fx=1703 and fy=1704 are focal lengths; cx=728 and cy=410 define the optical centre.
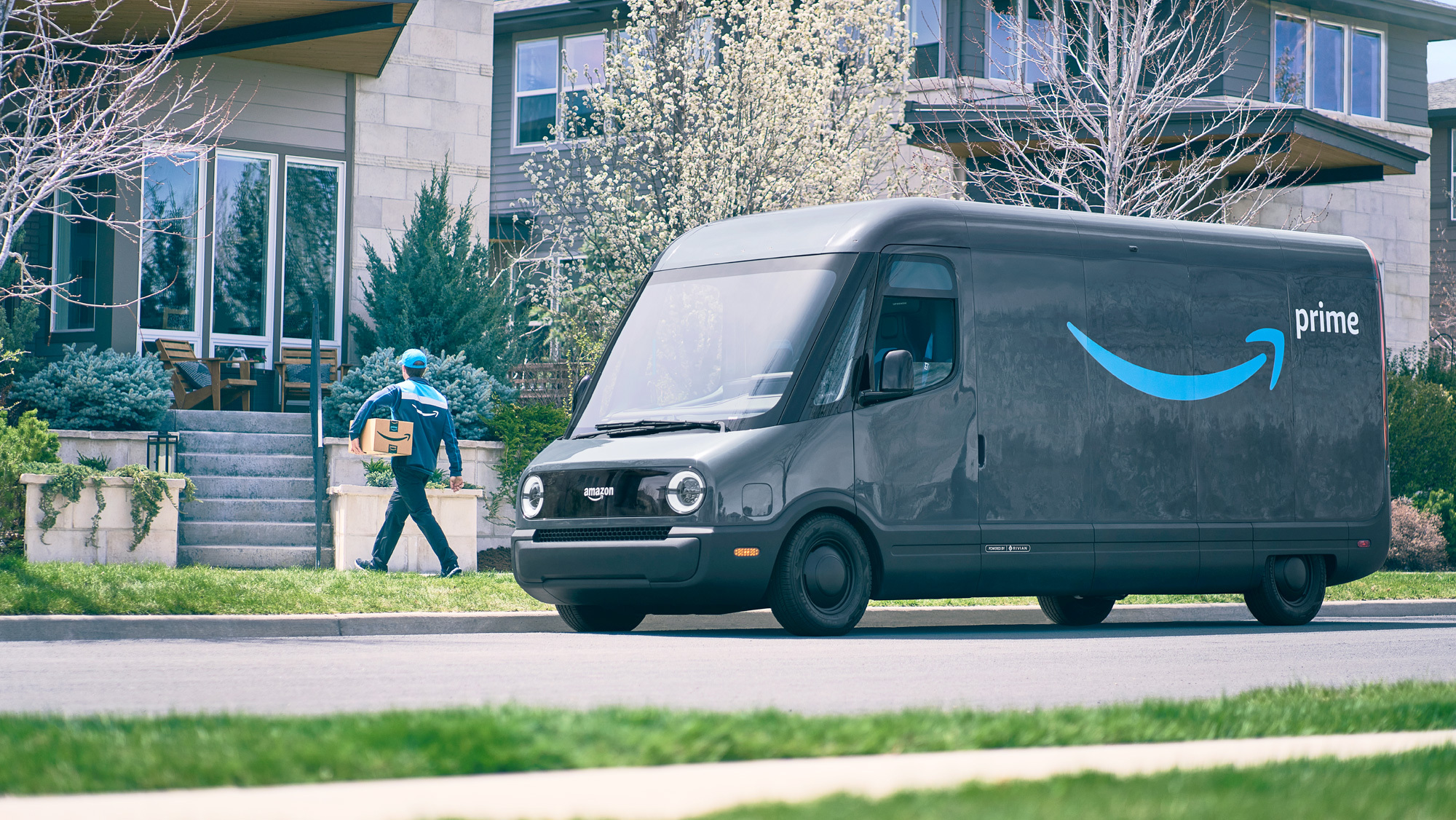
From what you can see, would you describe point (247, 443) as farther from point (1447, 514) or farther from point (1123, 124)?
point (1447, 514)

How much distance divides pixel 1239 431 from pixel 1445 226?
87.1 ft

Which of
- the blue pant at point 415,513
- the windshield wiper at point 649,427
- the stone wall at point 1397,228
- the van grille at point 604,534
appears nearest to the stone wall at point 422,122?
the blue pant at point 415,513

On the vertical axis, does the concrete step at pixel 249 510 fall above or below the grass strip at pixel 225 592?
above

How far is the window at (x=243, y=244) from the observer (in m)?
20.7

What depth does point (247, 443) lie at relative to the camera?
18.2 m

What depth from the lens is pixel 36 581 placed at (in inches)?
477

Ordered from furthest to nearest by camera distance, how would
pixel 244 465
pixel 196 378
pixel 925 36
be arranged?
1. pixel 925 36
2. pixel 196 378
3. pixel 244 465

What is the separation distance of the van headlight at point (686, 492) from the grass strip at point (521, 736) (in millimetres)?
4219

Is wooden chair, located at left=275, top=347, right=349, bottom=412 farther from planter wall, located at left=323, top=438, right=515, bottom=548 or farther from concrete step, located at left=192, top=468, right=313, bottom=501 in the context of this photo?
planter wall, located at left=323, top=438, right=515, bottom=548

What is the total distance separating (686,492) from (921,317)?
7.47ft

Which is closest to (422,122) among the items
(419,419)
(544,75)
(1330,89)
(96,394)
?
(96,394)

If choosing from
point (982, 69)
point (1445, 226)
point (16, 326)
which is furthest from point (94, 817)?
point (1445, 226)

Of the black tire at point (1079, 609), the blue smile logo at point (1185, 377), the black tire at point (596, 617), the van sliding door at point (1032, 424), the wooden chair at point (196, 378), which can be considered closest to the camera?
the van sliding door at point (1032, 424)

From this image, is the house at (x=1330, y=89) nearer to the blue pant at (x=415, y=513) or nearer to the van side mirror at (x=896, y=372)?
the blue pant at (x=415, y=513)
